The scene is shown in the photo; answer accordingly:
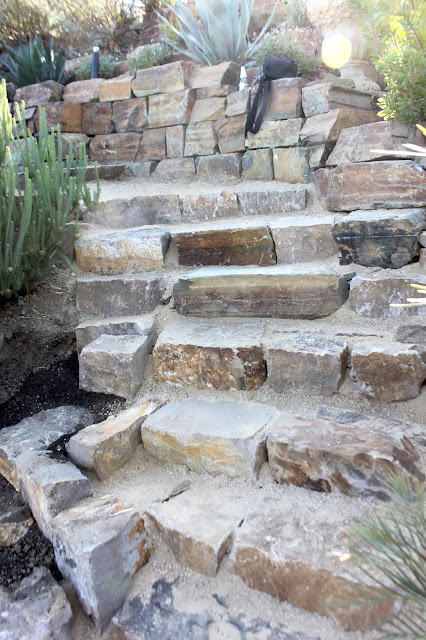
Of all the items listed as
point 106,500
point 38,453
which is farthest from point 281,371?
point 38,453

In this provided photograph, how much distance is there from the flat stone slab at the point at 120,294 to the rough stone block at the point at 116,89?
9.25ft

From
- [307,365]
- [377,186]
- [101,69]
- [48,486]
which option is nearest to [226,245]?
[377,186]

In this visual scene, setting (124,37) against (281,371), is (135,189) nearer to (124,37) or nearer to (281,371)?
(281,371)

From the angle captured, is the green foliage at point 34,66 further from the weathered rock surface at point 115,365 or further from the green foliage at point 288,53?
the weathered rock surface at point 115,365

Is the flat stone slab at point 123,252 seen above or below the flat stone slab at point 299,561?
above

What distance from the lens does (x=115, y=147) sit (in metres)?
4.82

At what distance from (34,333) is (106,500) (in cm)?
132

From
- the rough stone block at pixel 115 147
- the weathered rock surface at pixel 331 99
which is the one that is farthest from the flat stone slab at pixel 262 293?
the rough stone block at pixel 115 147

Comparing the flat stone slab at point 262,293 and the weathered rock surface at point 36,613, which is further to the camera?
the flat stone slab at point 262,293

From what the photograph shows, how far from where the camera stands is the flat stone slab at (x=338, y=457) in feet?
5.39

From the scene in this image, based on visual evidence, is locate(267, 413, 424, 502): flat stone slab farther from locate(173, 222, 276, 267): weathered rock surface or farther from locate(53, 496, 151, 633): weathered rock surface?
locate(173, 222, 276, 267): weathered rock surface

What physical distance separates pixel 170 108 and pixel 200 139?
0.54 meters

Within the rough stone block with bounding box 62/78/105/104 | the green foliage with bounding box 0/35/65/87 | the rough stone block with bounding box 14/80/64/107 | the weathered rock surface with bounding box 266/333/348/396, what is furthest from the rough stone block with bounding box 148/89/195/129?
the weathered rock surface with bounding box 266/333/348/396

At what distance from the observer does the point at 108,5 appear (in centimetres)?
652
